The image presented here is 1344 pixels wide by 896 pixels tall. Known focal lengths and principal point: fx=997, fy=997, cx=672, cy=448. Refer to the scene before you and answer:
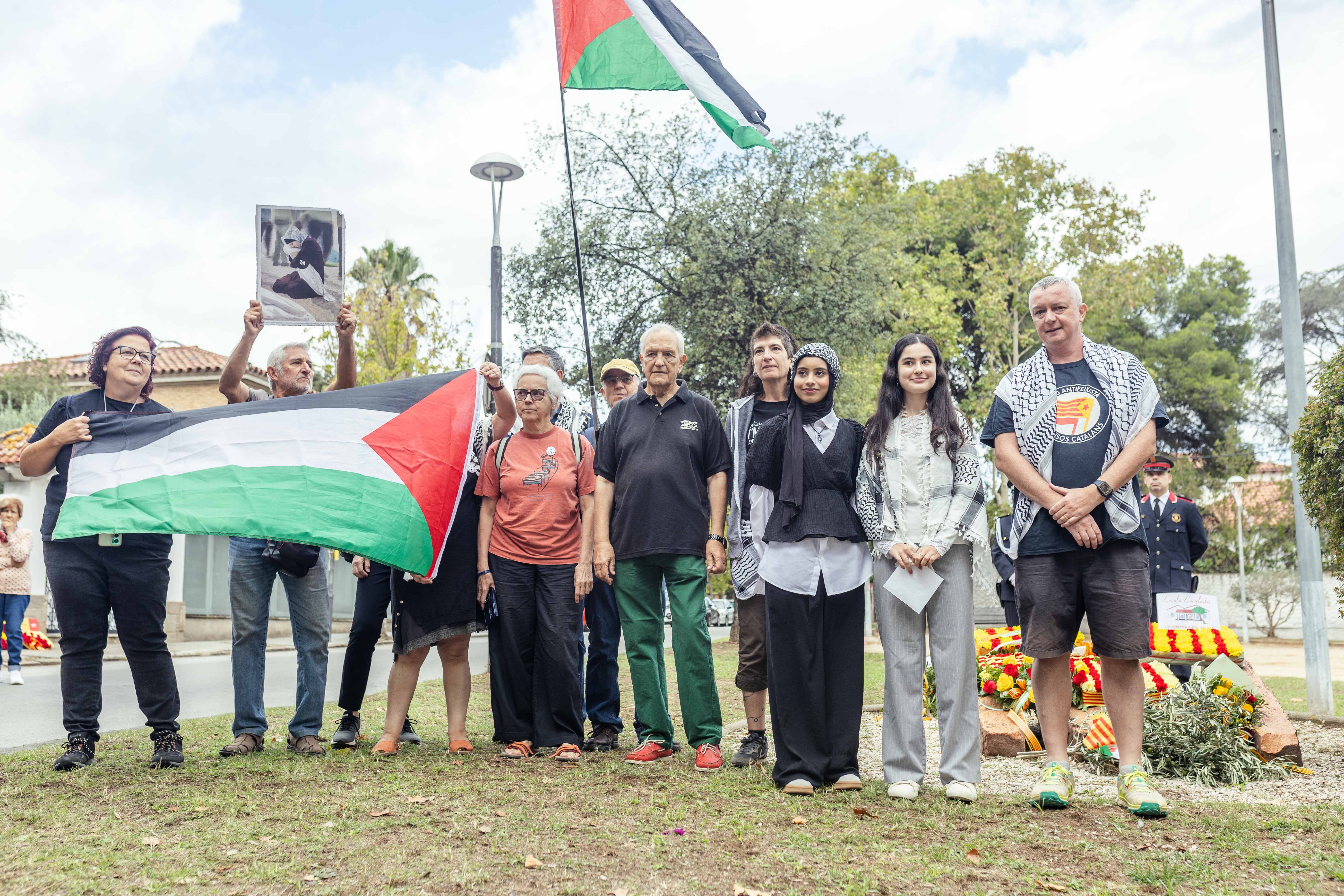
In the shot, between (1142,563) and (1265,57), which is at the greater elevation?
(1265,57)

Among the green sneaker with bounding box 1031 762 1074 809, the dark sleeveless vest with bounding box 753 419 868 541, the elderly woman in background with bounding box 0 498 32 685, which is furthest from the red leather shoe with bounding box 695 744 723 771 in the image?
the elderly woman in background with bounding box 0 498 32 685

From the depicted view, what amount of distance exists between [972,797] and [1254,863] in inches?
44.3

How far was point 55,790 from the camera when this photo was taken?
14.5 ft

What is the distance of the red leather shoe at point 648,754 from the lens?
16.9ft

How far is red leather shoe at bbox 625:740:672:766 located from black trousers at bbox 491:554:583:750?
37 centimetres

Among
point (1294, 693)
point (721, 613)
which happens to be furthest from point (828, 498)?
point (721, 613)

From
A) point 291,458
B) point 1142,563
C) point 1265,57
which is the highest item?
point 1265,57

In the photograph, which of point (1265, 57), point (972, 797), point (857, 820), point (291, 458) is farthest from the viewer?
point (1265, 57)

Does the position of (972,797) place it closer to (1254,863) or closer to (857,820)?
(857,820)

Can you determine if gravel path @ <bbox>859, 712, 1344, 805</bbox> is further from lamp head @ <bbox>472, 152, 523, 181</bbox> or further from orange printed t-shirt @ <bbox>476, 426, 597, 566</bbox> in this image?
lamp head @ <bbox>472, 152, 523, 181</bbox>

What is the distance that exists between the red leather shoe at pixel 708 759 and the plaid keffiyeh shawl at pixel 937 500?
1.36 m

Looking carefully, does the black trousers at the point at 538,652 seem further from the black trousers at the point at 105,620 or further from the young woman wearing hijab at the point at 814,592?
the black trousers at the point at 105,620

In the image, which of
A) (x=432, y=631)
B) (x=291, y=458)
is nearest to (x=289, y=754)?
(x=432, y=631)

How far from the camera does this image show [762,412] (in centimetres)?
545
